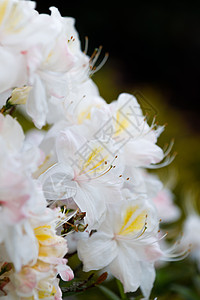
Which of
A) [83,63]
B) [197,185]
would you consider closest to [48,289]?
[83,63]

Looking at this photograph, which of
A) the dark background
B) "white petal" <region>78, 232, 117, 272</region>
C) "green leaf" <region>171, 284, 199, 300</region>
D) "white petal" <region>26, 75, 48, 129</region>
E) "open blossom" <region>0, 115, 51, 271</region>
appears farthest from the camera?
the dark background

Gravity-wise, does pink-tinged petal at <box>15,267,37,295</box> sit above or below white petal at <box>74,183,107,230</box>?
below

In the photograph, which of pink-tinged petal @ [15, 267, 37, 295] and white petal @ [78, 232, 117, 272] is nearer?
pink-tinged petal @ [15, 267, 37, 295]

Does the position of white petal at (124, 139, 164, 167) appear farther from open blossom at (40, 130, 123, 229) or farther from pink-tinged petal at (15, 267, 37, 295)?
pink-tinged petal at (15, 267, 37, 295)

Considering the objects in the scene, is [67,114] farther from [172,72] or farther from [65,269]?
[172,72]

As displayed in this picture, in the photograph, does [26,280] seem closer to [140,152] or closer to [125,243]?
[125,243]

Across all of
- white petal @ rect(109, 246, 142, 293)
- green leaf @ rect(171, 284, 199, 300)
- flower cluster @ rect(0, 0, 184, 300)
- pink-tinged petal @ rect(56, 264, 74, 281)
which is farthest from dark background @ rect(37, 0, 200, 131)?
pink-tinged petal @ rect(56, 264, 74, 281)

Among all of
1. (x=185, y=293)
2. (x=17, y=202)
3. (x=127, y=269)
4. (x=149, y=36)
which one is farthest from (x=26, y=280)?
(x=149, y=36)
